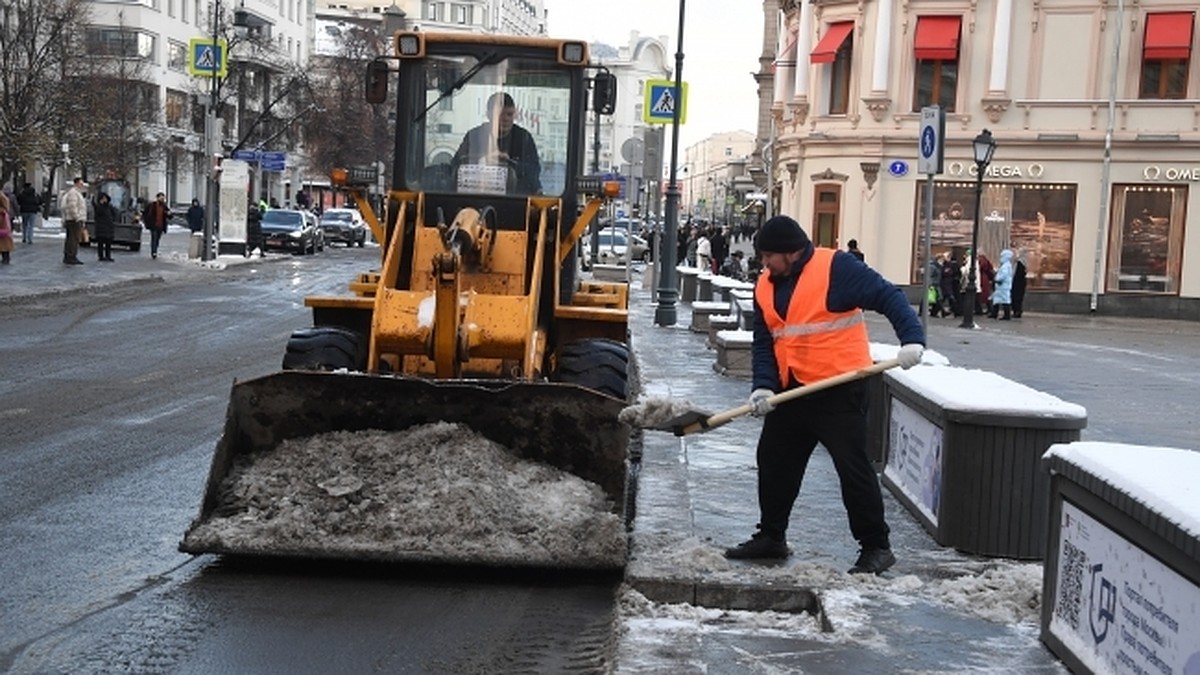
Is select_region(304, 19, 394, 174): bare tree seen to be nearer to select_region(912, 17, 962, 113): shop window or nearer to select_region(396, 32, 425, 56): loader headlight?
select_region(912, 17, 962, 113): shop window

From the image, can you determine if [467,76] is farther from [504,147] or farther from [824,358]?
[824,358]

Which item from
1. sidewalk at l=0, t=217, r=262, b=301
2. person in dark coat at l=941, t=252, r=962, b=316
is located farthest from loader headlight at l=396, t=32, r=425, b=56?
person in dark coat at l=941, t=252, r=962, b=316

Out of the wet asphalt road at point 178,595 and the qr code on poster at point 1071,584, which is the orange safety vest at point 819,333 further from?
the qr code on poster at point 1071,584

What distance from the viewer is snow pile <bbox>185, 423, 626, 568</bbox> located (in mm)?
6973

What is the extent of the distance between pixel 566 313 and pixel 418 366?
1177mm

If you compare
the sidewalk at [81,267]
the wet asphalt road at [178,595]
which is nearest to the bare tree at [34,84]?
the sidewalk at [81,267]

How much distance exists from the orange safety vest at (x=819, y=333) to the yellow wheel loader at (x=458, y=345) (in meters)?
1.02

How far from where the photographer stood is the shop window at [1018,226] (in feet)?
121

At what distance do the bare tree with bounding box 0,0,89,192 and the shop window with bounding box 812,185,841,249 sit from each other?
67.9 ft

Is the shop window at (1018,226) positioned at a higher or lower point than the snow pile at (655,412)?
higher

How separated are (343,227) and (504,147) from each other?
53.5 meters

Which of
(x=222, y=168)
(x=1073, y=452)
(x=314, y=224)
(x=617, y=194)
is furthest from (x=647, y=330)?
(x=314, y=224)

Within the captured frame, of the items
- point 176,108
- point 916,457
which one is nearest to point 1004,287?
point 916,457

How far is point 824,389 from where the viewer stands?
716cm
